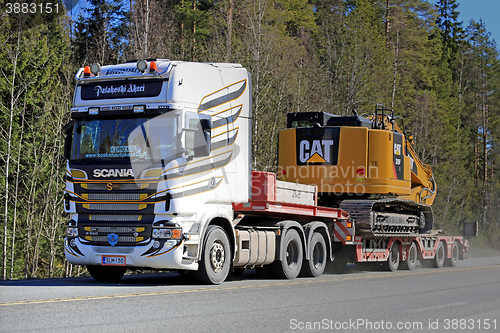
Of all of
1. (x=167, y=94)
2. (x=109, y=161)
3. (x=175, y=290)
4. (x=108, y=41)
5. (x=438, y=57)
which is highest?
(x=438, y=57)

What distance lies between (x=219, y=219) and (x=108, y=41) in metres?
26.7

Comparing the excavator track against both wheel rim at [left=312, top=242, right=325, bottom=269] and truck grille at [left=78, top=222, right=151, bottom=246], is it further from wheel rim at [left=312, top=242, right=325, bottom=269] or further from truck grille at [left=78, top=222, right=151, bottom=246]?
truck grille at [left=78, top=222, right=151, bottom=246]

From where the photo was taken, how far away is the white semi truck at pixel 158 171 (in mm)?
10758

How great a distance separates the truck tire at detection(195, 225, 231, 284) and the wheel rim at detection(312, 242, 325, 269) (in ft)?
12.1

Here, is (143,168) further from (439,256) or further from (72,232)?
(439,256)

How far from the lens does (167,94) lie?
36.2ft

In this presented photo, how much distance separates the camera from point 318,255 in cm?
1516

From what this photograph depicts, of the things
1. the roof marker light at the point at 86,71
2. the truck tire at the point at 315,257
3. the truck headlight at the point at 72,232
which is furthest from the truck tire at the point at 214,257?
the roof marker light at the point at 86,71

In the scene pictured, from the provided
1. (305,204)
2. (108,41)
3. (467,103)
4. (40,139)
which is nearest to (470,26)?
(467,103)

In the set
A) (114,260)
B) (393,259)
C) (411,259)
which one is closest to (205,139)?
(114,260)

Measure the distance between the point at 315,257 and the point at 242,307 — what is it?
21.7ft

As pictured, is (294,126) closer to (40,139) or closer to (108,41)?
(40,139)

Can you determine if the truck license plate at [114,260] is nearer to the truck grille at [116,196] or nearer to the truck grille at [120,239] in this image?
the truck grille at [120,239]

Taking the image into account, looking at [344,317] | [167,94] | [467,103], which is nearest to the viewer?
[344,317]
